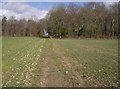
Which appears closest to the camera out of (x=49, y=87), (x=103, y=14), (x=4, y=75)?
(x=49, y=87)

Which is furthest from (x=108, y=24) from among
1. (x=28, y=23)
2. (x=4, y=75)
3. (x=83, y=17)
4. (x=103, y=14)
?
(x=4, y=75)

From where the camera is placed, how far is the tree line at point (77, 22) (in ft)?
268

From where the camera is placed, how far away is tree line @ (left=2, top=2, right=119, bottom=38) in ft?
268

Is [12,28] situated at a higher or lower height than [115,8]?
lower

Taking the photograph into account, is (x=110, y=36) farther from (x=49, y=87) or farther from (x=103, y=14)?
(x=49, y=87)

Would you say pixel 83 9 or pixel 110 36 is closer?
pixel 110 36

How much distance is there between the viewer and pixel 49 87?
24.2ft

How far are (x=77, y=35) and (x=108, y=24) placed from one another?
12743 mm

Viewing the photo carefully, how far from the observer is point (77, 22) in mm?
89688

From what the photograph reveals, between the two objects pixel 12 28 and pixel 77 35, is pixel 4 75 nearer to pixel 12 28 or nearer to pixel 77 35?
pixel 77 35

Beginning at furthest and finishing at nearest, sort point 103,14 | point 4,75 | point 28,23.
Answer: point 28,23 → point 103,14 → point 4,75

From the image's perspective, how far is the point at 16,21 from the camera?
317 feet

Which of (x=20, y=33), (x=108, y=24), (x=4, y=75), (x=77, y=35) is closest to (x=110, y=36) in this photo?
(x=108, y=24)

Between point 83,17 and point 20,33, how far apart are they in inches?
1142
